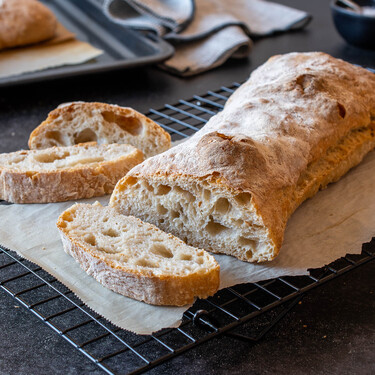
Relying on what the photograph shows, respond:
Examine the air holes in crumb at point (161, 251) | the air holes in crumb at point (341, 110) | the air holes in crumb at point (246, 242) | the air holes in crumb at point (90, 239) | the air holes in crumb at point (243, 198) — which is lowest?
the air holes in crumb at point (90, 239)

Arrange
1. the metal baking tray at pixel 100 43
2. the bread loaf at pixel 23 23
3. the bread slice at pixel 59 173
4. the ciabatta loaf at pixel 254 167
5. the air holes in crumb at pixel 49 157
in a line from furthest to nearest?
the bread loaf at pixel 23 23, the metal baking tray at pixel 100 43, the air holes in crumb at pixel 49 157, the bread slice at pixel 59 173, the ciabatta loaf at pixel 254 167

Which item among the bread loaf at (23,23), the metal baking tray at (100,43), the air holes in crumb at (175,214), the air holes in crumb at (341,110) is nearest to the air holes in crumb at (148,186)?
the air holes in crumb at (175,214)

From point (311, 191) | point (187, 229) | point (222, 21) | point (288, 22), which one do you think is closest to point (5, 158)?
point (187, 229)

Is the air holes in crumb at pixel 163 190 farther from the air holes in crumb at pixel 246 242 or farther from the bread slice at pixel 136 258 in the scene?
the air holes in crumb at pixel 246 242

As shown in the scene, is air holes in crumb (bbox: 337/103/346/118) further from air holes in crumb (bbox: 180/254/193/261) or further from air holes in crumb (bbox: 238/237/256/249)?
air holes in crumb (bbox: 180/254/193/261)

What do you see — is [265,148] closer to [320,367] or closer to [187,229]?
[187,229]

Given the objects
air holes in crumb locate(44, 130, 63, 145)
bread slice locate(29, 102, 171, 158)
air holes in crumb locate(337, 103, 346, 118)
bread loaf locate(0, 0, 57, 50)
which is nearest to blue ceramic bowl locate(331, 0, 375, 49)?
air holes in crumb locate(337, 103, 346, 118)

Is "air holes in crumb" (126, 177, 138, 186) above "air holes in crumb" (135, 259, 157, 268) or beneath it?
above

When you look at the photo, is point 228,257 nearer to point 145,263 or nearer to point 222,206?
point 222,206
